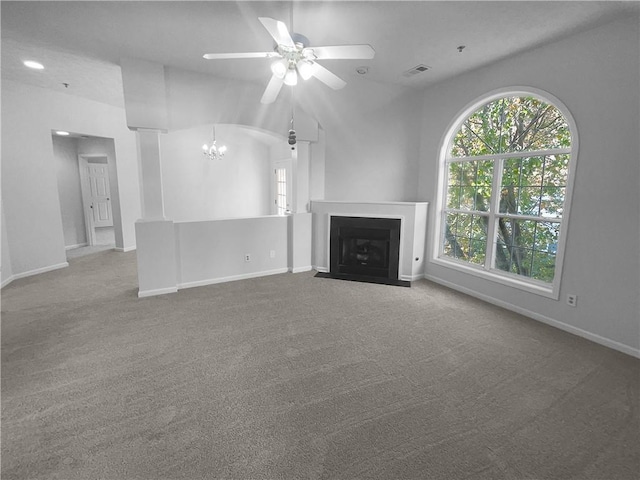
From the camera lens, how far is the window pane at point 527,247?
3.44 metres

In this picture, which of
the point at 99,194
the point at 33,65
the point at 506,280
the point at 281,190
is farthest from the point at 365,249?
the point at 99,194

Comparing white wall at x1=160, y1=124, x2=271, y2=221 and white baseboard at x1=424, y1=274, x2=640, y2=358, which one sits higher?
white wall at x1=160, y1=124, x2=271, y2=221

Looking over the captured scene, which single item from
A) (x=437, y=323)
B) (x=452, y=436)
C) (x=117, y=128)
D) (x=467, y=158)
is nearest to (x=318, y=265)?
(x=437, y=323)

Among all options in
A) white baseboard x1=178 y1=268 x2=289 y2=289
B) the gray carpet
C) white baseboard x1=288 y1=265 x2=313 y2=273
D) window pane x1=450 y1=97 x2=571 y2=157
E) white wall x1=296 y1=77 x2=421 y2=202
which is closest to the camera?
the gray carpet

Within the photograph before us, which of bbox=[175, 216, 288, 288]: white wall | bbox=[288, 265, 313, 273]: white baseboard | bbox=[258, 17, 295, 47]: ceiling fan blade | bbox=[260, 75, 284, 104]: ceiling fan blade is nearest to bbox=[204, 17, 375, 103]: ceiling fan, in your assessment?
bbox=[258, 17, 295, 47]: ceiling fan blade

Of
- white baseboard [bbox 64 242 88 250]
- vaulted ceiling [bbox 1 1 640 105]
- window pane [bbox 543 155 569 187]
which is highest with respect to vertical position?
vaulted ceiling [bbox 1 1 640 105]

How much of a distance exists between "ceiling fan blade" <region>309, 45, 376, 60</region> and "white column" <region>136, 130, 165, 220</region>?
263 cm

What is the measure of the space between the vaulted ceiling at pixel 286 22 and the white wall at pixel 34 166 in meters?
0.93

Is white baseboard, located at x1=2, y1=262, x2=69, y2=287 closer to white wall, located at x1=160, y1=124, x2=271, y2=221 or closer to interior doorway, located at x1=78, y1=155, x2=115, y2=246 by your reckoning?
interior doorway, located at x1=78, y1=155, x2=115, y2=246

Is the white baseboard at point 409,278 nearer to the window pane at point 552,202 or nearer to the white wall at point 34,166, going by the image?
the window pane at point 552,202

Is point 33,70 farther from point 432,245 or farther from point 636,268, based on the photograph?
point 636,268

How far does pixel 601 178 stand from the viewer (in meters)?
2.91

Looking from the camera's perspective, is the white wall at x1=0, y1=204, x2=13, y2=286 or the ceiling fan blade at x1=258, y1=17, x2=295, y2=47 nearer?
the ceiling fan blade at x1=258, y1=17, x2=295, y2=47

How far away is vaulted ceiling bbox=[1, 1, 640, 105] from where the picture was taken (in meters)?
2.59
